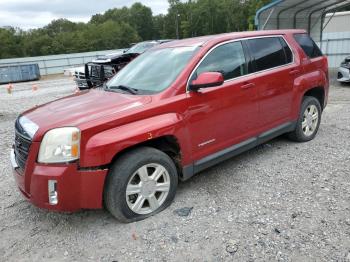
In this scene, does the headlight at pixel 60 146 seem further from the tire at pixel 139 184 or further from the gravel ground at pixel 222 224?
the gravel ground at pixel 222 224

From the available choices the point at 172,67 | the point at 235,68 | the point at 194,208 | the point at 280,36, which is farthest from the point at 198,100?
the point at 280,36

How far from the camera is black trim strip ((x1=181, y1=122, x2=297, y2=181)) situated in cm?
386

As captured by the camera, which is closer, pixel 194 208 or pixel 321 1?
pixel 194 208

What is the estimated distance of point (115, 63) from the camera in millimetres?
10281

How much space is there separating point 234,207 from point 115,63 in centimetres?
761

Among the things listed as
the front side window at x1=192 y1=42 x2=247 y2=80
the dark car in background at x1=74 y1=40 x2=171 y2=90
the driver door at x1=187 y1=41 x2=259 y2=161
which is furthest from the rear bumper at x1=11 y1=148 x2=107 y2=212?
the dark car in background at x1=74 y1=40 x2=171 y2=90

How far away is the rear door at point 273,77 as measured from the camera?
4.53m

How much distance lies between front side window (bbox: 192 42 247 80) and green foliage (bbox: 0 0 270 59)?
198 feet

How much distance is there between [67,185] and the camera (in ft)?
10.2

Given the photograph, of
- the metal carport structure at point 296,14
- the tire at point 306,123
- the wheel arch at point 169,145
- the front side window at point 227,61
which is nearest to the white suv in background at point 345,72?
the metal carport structure at point 296,14

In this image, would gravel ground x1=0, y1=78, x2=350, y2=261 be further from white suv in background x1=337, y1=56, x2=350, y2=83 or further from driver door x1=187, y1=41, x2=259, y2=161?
white suv in background x1=337, y1=56, x2=350, y2=83

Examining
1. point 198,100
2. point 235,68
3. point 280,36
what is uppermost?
point 280,36

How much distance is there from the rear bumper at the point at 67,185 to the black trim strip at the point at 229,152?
3.46 ft

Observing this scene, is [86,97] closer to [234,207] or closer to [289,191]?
[234,207]
